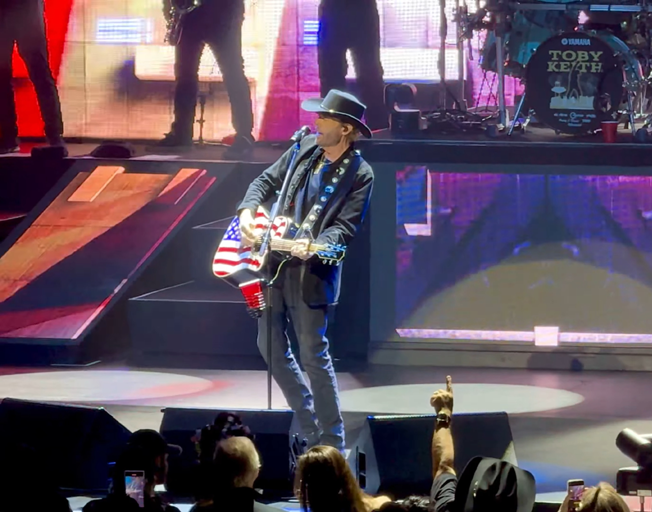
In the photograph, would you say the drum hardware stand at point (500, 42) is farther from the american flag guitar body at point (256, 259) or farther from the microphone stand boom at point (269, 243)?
the american flag guitar body at point (256, 259)

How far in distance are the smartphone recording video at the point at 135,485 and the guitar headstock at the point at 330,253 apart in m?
1.52

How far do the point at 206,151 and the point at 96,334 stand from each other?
2.47 metres

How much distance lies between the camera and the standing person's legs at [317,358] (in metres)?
5.20

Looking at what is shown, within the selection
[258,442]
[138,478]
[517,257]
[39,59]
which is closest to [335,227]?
[258,442]

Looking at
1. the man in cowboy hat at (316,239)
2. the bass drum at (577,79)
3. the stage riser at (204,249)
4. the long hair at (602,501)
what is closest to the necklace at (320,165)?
the man in cowboy hat at (316,239)

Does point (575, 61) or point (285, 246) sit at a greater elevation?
point (575, 61)

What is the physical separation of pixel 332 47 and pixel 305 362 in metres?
5.02

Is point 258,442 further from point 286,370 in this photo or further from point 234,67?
point 234,67

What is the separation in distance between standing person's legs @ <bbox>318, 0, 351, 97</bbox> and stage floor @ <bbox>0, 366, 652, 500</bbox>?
303 cm

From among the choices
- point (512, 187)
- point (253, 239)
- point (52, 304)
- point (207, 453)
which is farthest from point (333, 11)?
point (207, 453)

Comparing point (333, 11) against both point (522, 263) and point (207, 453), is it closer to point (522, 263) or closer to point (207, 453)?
point (522, 263)

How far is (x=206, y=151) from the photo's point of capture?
994cm

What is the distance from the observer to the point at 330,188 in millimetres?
5207

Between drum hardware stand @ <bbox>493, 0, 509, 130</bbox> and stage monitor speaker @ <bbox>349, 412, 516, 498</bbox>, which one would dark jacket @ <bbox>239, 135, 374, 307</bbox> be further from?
drum hardware stand @ <bbox>493, 0, 509, 130</bbox>
